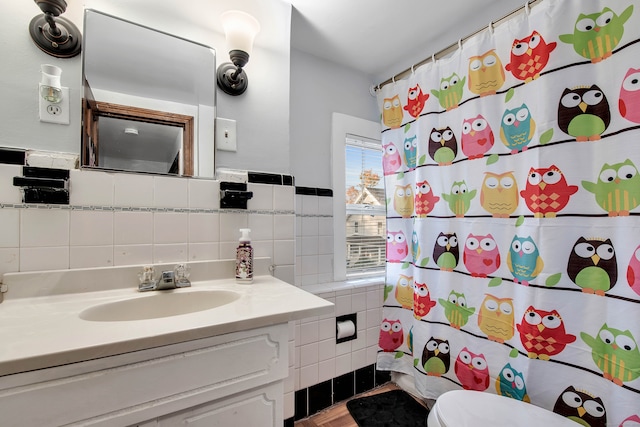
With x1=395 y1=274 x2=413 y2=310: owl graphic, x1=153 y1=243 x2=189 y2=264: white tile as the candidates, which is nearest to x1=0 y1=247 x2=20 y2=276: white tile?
x1=153 y1=243 x2=189 y2=264: white tile

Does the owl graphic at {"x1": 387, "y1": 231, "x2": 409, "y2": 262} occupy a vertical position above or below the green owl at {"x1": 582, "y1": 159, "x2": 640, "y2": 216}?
below

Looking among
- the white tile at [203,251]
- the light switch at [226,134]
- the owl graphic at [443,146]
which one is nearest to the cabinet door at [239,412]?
the white tile at [203,251]

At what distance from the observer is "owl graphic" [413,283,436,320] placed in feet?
4.96

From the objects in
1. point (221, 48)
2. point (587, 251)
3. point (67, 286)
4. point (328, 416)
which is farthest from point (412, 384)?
point (221, 48)

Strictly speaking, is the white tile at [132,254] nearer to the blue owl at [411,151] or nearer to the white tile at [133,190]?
the white tile at [133,190]

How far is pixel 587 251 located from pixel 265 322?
1141mm

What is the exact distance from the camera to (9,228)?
86 cm

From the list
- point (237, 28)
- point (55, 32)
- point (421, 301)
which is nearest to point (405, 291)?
point (421, 301)

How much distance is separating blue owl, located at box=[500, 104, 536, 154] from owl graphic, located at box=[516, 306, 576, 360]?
Answer: 26.7 inches

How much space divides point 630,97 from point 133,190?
68.3 inches

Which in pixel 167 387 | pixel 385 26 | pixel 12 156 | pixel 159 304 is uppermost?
pixel 385 26

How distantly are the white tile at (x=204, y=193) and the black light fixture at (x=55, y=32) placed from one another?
0.57 m

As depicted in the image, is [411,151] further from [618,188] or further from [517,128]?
[618,188]

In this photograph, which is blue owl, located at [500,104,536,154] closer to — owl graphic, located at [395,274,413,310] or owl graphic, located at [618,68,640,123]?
owl graphic, located at [618,68,640,123]
